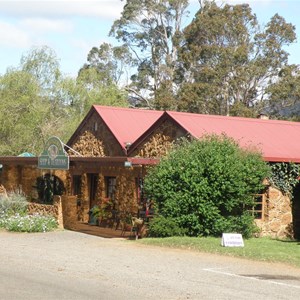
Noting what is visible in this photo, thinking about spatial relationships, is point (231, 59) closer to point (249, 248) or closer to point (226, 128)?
point (226, 128)

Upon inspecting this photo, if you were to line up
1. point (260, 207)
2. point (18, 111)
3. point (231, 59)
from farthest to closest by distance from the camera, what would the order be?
point (231, 59)
point (18, 111)
point (260, 207)

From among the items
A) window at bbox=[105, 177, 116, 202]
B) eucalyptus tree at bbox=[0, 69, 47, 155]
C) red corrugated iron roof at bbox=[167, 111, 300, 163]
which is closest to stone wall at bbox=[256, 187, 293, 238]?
red corrugated iron roof at bbox=[167, 111, 300, 163]

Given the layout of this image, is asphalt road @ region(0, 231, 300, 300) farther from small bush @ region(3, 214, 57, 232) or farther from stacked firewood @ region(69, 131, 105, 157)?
stacked firewood @ region(69, 131, 105, 157)

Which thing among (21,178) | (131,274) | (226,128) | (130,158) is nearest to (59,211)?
(130,158)

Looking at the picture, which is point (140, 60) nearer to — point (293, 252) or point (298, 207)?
point (298, 207)

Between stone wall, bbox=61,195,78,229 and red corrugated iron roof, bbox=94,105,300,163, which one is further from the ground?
red corrugated iron roof, bbox=94,105,300,163

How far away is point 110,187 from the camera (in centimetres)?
2462

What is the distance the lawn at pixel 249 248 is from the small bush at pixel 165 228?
0.37m

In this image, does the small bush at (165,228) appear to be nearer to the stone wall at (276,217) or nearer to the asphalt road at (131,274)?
the asphalt road at (131,274)

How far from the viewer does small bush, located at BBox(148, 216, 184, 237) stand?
18.4m

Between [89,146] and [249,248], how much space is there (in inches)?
502

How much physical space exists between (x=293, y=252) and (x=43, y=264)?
6.09 meters

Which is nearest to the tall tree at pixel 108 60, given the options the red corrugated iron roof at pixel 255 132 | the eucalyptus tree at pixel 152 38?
the eucalyptus tree at pixel 152 38

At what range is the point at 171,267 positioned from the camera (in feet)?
45.1
